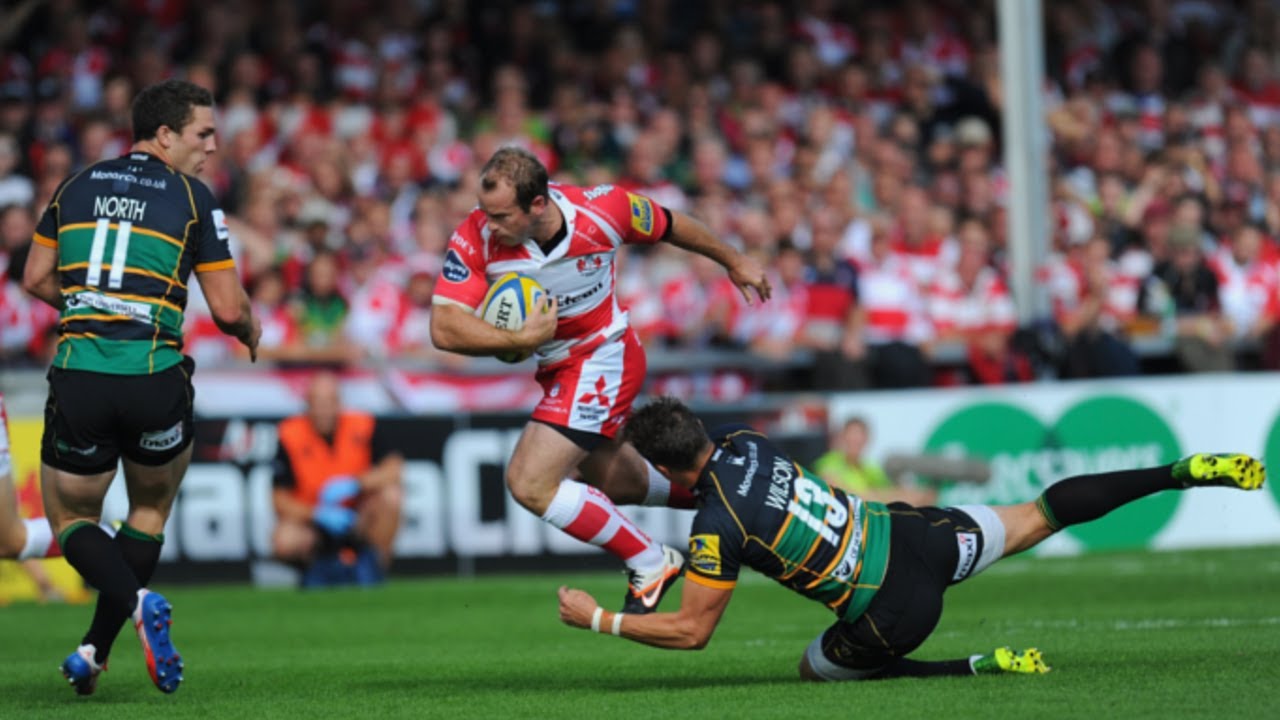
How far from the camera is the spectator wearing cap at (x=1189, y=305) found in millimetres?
16766

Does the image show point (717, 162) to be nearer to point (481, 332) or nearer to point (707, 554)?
point (481, 332)

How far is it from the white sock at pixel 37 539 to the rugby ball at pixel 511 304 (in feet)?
7.75

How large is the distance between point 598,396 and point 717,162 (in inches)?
381

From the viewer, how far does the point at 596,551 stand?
14789mm

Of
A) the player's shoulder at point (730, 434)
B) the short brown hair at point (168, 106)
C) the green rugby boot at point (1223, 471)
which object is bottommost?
the green rugby boot at point (1223, 471)

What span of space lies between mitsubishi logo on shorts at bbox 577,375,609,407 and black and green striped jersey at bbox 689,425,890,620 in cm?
127

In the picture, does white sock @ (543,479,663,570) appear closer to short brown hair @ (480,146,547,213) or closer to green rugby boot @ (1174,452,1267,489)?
short brown hair @ (480,146,547,213)

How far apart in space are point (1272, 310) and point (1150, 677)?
442 inches

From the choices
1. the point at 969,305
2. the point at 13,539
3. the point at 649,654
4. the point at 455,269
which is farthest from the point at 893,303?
the point at 13,539

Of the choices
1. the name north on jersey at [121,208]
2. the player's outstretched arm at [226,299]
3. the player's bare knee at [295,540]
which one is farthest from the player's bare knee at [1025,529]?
the player's bare knee at [295,540]

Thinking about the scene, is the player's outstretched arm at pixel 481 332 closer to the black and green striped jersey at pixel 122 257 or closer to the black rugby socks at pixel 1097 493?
the black and green striped jersey at pixel 122 257

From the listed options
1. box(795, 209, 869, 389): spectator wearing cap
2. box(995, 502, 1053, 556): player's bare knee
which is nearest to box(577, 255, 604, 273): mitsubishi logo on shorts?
box(995, 502, 1053, 556): player's bare knee

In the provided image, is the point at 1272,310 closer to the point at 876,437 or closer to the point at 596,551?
the point at 876,437

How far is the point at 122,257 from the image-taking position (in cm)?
740
